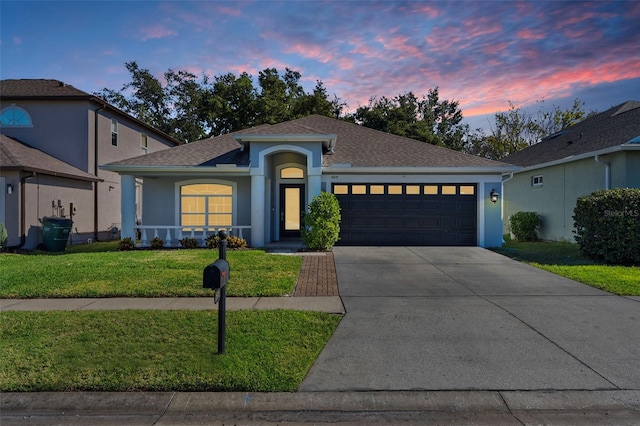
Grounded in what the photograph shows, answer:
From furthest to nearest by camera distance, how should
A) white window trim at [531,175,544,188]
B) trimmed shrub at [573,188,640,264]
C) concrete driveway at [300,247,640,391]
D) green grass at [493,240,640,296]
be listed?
1. white window trim at [531,175,544,188]
2. trimmed shrub at [573,188,640,264]
3. green grass at [493,240,640,296]
4. concrete driveway at [300,247,640,391]

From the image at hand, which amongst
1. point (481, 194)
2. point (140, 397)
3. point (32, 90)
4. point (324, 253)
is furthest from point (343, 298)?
point (32, 90)

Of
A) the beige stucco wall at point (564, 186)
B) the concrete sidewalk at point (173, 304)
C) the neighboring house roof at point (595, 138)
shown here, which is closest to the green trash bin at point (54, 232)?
the concrete sidewalk at point (173, 304)

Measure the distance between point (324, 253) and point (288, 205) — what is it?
4.19 meters

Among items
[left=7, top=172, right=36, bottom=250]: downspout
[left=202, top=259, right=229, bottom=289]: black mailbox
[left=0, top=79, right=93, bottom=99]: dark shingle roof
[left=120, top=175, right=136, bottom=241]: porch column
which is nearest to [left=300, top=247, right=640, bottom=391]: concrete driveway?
[left=202, top=259, right=229, bottom=289]: black mailbox

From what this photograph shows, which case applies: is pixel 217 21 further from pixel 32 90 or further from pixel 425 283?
pixel 32 90

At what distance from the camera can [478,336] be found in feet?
16.4

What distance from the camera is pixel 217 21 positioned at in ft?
34.9

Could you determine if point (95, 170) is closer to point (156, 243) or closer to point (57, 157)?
point (57, 157)

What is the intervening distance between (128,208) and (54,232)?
2.81 metres

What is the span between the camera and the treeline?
96.7ft

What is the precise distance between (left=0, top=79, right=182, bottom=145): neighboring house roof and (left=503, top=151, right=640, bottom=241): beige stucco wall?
20.9 meters

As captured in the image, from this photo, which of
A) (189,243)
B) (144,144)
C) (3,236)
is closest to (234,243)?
(189,243)

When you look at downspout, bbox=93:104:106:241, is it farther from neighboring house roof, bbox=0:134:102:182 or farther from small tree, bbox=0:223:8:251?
small tree, bbox=0:223:8:251

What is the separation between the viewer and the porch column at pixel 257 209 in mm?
13155
